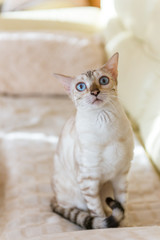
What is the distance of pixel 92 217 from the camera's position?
110 cm

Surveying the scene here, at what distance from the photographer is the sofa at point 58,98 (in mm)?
1216

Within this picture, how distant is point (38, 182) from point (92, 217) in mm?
403

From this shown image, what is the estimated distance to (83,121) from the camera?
40.6 inches

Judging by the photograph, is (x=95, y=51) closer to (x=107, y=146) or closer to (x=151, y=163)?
(x=151, y=163)

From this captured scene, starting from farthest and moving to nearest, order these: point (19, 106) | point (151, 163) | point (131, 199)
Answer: point (19, 106) < point (151, 163) < point (131, 199)

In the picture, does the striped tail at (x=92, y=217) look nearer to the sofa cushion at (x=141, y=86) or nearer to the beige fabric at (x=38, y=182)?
the beige fabric at (x=38, y=182)

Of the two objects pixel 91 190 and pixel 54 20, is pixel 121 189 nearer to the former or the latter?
pixel 91 190

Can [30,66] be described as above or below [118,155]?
above

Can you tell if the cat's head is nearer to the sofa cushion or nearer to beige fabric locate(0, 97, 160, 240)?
beige fabric locate(0, 97, 160, 240)

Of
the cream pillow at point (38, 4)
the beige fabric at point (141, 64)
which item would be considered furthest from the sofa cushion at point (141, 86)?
the cream pillow at point (38, 4)

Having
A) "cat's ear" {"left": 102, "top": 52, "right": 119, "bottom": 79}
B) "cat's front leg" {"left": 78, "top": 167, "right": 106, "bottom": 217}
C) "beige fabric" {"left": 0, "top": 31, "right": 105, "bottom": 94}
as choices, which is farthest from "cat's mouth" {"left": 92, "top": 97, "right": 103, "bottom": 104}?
"beige fabric" {"left": 0, "top": 31, "right": 105, "bottom": 94}

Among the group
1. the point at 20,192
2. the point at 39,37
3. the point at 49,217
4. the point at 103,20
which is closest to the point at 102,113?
the point at 49,217

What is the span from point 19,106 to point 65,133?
3.39 ft

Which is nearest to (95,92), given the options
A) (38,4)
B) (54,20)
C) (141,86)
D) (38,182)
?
(38,182)
